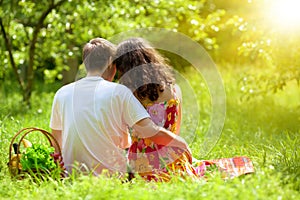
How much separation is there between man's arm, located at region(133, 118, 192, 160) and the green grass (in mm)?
302

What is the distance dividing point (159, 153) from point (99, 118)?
0.48 m

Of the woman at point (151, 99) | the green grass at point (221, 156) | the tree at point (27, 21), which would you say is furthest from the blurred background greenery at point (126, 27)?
the woman at point (151, 99)

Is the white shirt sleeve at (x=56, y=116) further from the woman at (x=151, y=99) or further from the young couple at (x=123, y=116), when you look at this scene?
the woman at (x=151, y=99)

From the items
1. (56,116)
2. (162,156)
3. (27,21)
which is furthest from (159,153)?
(27,21)

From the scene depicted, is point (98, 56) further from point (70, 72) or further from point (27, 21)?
point (70, 72)

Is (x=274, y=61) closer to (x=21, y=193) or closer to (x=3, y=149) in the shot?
(x=3, y=149)

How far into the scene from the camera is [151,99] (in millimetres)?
3779

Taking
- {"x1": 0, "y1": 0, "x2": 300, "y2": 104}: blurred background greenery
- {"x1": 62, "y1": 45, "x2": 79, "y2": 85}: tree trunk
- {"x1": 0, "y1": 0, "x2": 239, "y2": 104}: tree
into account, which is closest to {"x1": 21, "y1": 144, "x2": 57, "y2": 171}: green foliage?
{"x1": 0, "y1": 0, "x2": 300, "y2": 104}: blurred background greenery

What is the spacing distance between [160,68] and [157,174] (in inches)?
26.2

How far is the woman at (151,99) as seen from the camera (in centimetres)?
368

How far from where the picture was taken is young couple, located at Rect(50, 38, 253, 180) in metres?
3.52

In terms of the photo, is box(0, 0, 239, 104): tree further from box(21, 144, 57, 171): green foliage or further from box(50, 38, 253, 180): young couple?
box(21, 144, 57, 171): green foliage

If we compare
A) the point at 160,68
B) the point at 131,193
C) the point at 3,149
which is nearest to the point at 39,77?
the point at 3,149

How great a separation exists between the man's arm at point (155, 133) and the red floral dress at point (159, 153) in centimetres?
10
